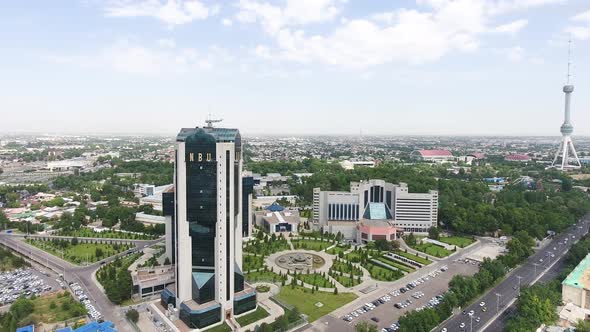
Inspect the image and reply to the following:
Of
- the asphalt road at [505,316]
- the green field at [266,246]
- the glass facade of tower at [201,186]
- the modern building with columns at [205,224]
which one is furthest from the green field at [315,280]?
the asphalt road at [505,316]

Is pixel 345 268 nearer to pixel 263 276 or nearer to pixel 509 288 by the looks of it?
pixel 263 276

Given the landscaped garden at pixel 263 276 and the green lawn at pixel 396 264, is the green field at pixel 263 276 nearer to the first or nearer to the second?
the landscaped garden at pixel 263 276

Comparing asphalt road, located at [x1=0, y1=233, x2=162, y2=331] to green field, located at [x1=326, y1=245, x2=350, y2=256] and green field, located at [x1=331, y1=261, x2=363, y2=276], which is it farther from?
green field, located at [x1=326, y1=245, x2=350, y2=256]

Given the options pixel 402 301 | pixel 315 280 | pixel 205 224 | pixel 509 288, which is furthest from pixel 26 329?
pixel 509 288

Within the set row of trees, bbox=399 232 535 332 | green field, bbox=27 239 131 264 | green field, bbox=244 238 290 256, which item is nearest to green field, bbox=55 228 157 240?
green field, bbox=27 239 131 264

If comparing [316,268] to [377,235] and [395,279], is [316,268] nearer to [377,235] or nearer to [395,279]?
[395,279]

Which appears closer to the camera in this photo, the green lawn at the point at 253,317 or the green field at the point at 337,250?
the green lawn at the point at 253,317
